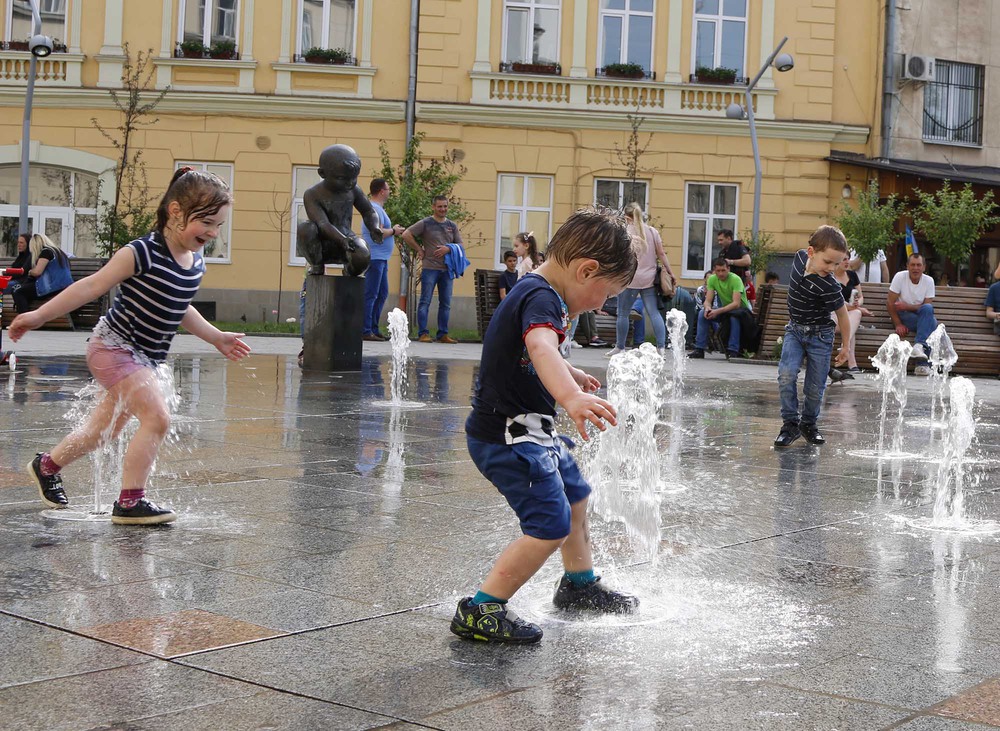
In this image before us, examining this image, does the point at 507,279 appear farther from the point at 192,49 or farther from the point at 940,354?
Answer: the point at 192,49

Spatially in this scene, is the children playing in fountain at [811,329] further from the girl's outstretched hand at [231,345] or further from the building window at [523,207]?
the building window at [523,207]

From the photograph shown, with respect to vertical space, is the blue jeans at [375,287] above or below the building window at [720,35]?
below

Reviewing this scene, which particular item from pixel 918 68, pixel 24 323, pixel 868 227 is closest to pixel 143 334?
pixel 24 323

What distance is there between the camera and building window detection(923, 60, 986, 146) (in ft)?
100

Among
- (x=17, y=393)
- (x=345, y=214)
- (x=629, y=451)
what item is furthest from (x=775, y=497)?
(x=345, y=214)

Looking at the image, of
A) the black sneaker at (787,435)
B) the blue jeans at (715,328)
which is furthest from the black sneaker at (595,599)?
the blue jeans at (715,328)

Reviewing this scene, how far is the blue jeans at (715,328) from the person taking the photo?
20453 millimetres

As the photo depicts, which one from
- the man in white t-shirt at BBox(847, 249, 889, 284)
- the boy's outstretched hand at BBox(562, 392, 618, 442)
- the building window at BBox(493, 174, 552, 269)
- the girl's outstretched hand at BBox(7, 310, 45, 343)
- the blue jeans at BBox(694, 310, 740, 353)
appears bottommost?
the boy's outstretched hand at BBox(562, 392, 618, 442)

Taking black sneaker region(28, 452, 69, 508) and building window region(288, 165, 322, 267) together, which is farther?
building window region(288, 165, 322, 267)

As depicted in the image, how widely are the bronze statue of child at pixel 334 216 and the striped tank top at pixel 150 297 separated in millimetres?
7994

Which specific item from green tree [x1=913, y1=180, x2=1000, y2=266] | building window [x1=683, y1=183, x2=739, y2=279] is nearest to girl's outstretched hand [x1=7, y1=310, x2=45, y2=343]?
green tree [x1=913, y1=180, x2=1000, y2=266]

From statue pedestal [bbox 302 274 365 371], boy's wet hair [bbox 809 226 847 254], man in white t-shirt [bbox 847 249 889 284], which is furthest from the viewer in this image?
man in white t-shirt [bbox 847 249 889 284]

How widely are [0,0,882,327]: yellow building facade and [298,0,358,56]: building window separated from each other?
42mm

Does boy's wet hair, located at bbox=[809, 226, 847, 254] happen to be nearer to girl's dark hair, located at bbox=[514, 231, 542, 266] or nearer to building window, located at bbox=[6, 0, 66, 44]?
girl's dark hair, located at bbox=[514, 231, 542, 266]
